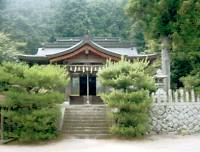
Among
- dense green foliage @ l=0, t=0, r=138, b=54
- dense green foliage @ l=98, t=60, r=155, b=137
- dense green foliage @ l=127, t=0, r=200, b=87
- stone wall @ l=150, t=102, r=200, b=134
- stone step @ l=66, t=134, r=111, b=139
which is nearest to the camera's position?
dense green foliage @ l=98, t=60, r=155, b=137

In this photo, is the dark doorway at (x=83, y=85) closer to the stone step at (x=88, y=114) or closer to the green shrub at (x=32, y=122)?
the stone step at (x=88, y=114)

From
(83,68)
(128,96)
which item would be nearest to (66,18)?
(83,68)

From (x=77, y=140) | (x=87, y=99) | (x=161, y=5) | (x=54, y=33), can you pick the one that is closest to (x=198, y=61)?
(x=161, y=5)

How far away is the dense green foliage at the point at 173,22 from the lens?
21016 mm

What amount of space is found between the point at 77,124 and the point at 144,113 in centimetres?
339

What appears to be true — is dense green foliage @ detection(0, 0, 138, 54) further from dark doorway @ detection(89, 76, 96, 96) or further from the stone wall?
the stone wall

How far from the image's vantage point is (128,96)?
15.9 meters

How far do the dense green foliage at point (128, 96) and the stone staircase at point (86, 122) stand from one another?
965 millimetres

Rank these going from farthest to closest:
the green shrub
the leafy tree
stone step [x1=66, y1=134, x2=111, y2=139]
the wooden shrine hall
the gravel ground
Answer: the leafy tree
the wooden shrine hall
stone step [x1=66, y1=134, x2=111, y2=139]
the green shrub
the gravel ground

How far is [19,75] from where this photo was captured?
15.8 m

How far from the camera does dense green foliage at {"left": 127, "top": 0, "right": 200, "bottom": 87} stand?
21016mm

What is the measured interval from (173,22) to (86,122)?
8.38 meters

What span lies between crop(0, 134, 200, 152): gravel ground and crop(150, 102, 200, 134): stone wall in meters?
1.18


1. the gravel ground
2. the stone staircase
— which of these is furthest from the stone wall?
the stone staircase
